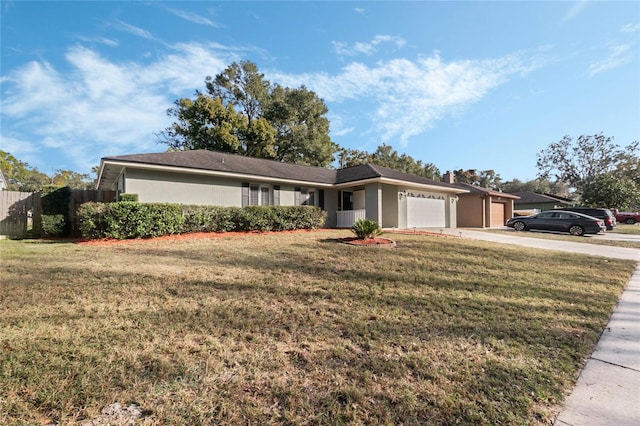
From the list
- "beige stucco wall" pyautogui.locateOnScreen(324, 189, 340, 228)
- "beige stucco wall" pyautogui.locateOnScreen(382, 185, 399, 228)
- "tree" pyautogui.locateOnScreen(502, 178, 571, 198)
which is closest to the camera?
"beige stucco wall" pyautogui.locateOnScreen(382, 185, 399, 228)

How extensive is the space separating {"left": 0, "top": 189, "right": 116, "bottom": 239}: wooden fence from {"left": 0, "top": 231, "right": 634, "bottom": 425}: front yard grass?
700 centimetres

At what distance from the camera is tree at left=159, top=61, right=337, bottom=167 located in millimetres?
26766

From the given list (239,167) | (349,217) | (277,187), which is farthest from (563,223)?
(239,167)

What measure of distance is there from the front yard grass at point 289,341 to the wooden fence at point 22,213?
275 inches

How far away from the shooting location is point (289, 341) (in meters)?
3.16

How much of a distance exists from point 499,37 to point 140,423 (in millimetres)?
13913

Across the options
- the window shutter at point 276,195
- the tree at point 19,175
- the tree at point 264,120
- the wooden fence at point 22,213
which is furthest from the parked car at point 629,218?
the tree at point 19,175

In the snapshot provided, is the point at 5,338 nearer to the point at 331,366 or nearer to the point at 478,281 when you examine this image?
the point at 331,366

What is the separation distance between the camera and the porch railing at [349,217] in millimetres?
16188

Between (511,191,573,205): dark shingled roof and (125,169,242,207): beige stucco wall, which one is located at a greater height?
(511,191,573,205): dark shingled roof

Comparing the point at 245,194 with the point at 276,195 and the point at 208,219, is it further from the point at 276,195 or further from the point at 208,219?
the point at 208,219

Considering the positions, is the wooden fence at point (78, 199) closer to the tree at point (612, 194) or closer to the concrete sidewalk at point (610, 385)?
the concrete sidewalk at point (610, 385)

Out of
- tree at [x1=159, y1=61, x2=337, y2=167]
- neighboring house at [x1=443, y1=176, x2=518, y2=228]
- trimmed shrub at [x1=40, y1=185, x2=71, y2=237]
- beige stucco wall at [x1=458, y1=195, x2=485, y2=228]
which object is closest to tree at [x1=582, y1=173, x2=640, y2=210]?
neighboring house at [x1=443, y1=176, x2=518, y2=228]

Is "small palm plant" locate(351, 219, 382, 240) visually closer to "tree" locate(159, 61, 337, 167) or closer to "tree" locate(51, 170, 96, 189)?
"tree" locate(159, 61, 337, 167)
